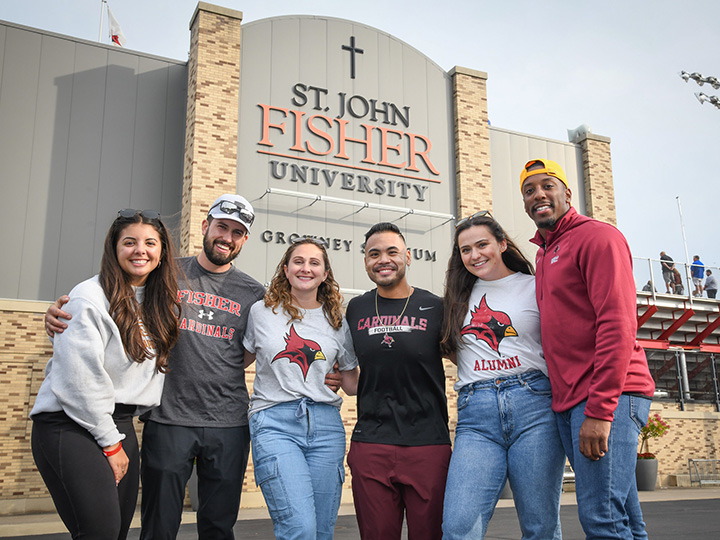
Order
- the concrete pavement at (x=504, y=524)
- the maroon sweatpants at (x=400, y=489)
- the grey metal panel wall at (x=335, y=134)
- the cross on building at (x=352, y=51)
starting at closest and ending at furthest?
1. the maroon sweatpants at (x=400, y=489)
2. the concrete pavement at (x=504, y=524)
3. the grey metal panel wall at (x=335, y=134)
4. the cross on building at (x=352, y=51)

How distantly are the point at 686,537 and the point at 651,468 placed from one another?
27.3ft

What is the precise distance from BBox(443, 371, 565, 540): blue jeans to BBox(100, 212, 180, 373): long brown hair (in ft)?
5.25

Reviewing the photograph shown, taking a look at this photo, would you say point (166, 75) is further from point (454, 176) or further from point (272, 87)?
point (454, 176)

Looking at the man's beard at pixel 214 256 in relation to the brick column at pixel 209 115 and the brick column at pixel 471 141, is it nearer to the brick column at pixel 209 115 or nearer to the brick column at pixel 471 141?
the brick column at pixel 209 115

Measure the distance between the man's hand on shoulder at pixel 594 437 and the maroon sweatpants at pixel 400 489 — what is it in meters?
0.83

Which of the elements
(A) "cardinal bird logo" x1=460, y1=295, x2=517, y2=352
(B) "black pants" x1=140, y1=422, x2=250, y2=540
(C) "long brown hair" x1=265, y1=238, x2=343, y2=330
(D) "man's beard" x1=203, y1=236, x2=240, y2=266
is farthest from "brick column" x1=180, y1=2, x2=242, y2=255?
(A) "cardinal bird logo" x1=460, y1=295, x2=517, y2=352

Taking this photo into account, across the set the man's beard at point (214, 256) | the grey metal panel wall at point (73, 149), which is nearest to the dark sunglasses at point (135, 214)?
the man's beard at point (214, 256)

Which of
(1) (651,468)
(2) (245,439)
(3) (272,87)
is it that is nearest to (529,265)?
(2) (245,439)

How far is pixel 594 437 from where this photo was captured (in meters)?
2.72

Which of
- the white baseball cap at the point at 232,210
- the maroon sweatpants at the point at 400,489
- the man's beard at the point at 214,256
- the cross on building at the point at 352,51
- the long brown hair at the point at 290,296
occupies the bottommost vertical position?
the maroon sweatpants at the point at 400,489

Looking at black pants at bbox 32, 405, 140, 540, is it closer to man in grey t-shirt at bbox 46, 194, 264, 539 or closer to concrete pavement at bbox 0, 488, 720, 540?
man in grey t-shirt at bbox 46, 194, 264, 539

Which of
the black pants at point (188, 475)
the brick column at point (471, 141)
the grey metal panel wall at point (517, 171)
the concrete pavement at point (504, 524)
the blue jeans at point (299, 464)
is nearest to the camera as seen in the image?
the blue jeans at point (299, 464)

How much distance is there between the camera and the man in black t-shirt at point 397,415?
10.8ft

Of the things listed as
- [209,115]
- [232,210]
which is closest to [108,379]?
[232,210]
